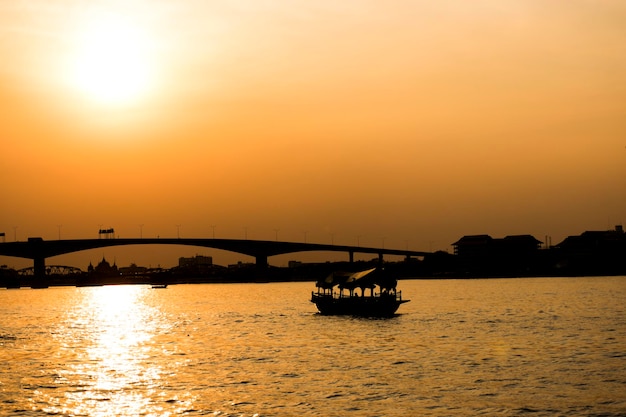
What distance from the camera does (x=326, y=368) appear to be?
175 ft

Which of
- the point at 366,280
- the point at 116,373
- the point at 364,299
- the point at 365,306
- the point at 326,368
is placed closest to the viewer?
the point at 116,373

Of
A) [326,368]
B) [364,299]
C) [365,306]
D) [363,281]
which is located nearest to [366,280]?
[363,281]

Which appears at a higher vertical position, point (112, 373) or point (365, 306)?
point (365, 306)

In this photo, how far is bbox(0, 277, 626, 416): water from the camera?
40.4 meters

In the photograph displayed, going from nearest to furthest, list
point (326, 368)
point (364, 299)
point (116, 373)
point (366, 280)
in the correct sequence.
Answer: point (116, 373) → point (326, 368) → point (366, 280) → point (364, 299)

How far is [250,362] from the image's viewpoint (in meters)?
57.5

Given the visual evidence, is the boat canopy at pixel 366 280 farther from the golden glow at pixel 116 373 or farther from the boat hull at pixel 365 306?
the golden glow at pixel 116 373

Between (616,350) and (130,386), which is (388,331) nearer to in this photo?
(616,350)

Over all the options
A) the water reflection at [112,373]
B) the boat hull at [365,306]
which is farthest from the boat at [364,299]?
the water reflection at [112,373]

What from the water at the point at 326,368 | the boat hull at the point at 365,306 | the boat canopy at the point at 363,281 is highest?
the boat canopy at the point at 363,281

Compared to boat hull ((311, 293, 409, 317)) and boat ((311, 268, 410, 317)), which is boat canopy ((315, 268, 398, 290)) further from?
boat hull ((311, 293, 409, 317))

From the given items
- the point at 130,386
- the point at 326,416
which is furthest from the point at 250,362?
the point at 326,416

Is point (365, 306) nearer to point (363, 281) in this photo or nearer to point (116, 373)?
point (363, 281)

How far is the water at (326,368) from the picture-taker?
132 ft
